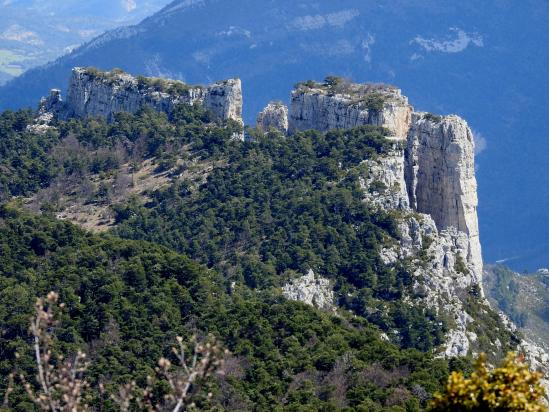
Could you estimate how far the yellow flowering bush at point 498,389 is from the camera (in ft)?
73.1

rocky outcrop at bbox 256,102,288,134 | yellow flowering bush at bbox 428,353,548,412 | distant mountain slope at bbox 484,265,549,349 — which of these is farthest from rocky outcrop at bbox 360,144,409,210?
yellow flowering bush at bbox 428,353,548,412

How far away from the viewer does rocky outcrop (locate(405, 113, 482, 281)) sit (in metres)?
72.9

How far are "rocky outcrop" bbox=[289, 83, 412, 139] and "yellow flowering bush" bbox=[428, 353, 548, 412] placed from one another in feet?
180

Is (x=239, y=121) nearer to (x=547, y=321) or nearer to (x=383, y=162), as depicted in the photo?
(x=383, y=162)

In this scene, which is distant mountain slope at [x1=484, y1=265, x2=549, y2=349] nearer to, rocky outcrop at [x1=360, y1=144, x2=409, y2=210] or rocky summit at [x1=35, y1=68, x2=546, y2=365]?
rocky summit at [x1=35, y1=68, x2=546, y2=365]

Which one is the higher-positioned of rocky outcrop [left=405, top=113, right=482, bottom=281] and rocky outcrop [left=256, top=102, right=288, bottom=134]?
rocky outcrop [left=256, top=102, right=288, bottom=134]

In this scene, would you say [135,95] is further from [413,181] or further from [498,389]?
[498,389]

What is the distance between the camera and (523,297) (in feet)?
429

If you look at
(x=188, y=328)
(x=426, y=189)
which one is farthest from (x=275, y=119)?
(x=188, y=328)

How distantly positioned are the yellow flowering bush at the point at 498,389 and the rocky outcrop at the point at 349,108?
180 ft

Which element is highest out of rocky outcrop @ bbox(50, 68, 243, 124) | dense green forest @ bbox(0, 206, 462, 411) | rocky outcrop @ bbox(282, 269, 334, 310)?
rocky outcrop @ bbox(50, 68, 243, 124)

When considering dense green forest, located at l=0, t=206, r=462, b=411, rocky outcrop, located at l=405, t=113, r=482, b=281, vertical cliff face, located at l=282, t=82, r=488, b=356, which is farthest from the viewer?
rocky outcrop, located at l=405, t=113, r=482, b=281

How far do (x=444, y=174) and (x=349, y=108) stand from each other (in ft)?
→ 32.9

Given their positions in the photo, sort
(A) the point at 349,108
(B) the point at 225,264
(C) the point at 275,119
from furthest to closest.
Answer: (C) the point at 275,119 < (A) the point at 349,108 < (B) the point at 225,264
